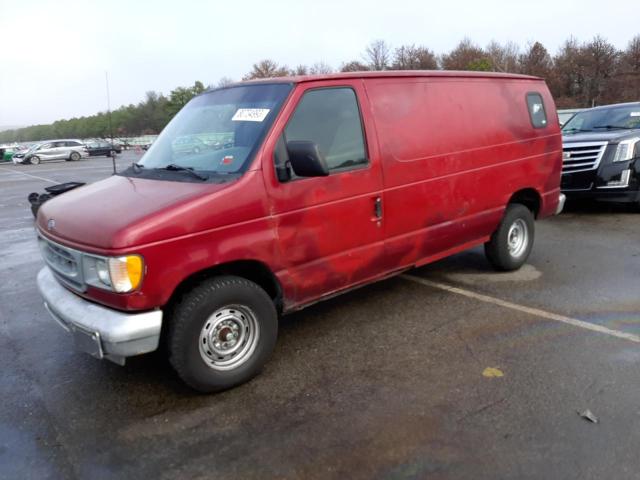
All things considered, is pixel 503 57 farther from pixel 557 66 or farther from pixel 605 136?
pixel 605 136

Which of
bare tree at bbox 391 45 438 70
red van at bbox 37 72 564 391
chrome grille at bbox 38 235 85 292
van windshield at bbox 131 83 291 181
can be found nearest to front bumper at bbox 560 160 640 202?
red van at bbox 37 72 564 391

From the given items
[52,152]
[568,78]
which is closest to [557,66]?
[568,78]

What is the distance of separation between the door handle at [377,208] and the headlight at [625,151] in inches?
239

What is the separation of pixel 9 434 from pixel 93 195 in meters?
1.65

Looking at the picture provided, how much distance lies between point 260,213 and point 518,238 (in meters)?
3.57

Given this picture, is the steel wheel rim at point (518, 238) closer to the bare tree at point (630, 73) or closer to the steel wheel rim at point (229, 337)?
the steel wheel rim at point (229, 337)

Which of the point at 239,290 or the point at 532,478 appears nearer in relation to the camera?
the point at 532,478

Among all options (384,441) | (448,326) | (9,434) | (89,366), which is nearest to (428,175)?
(448,326)

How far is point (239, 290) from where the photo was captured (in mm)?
3420

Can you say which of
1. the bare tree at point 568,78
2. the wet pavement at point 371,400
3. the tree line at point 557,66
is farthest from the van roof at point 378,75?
the bare tree at point 568,78

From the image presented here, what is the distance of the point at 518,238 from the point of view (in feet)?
19.3

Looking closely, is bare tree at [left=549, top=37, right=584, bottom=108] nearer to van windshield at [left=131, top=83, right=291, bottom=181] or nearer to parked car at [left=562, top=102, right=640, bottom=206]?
parked car at [left=562, top=102, right=640, bottom=206]

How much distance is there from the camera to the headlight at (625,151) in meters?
8.33

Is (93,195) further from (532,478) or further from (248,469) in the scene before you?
(532,478)
